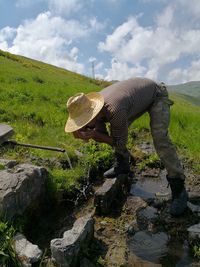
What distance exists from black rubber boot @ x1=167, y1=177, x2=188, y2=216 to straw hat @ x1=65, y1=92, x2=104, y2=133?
2052mm

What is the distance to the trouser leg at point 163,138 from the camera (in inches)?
281

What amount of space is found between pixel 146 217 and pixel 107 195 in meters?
0.82

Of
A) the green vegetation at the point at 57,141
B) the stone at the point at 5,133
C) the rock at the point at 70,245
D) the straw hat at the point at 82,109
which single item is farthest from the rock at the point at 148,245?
the stone at the point at 5,133

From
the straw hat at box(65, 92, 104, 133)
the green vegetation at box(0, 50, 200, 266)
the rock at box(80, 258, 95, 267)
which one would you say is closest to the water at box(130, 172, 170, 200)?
the green vegetation at box(0, 50, 200, 266)

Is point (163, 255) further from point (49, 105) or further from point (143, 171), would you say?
point (49, 105)

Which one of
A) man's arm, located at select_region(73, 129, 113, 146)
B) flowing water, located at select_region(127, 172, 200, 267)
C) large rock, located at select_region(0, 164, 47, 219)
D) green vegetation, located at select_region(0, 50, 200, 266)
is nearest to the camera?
flowing water, located at select_region(127, 172, 200, 267)

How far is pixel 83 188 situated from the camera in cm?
823

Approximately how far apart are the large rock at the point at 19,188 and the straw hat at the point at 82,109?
1092 millimetres

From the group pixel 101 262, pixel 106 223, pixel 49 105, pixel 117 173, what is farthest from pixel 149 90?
pixel 49 105

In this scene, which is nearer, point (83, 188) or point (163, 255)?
point (163, 255)

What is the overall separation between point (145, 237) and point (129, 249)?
52 centimetres

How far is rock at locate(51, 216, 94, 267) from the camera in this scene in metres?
5.21

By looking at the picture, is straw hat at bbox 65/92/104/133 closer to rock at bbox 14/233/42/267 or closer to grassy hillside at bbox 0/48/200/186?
grassy hillside at bbox 0/48/200/186

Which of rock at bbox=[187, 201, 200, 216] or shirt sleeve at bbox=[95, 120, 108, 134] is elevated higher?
shirt sleeve at bbox=[95, 120, 108, 134]
